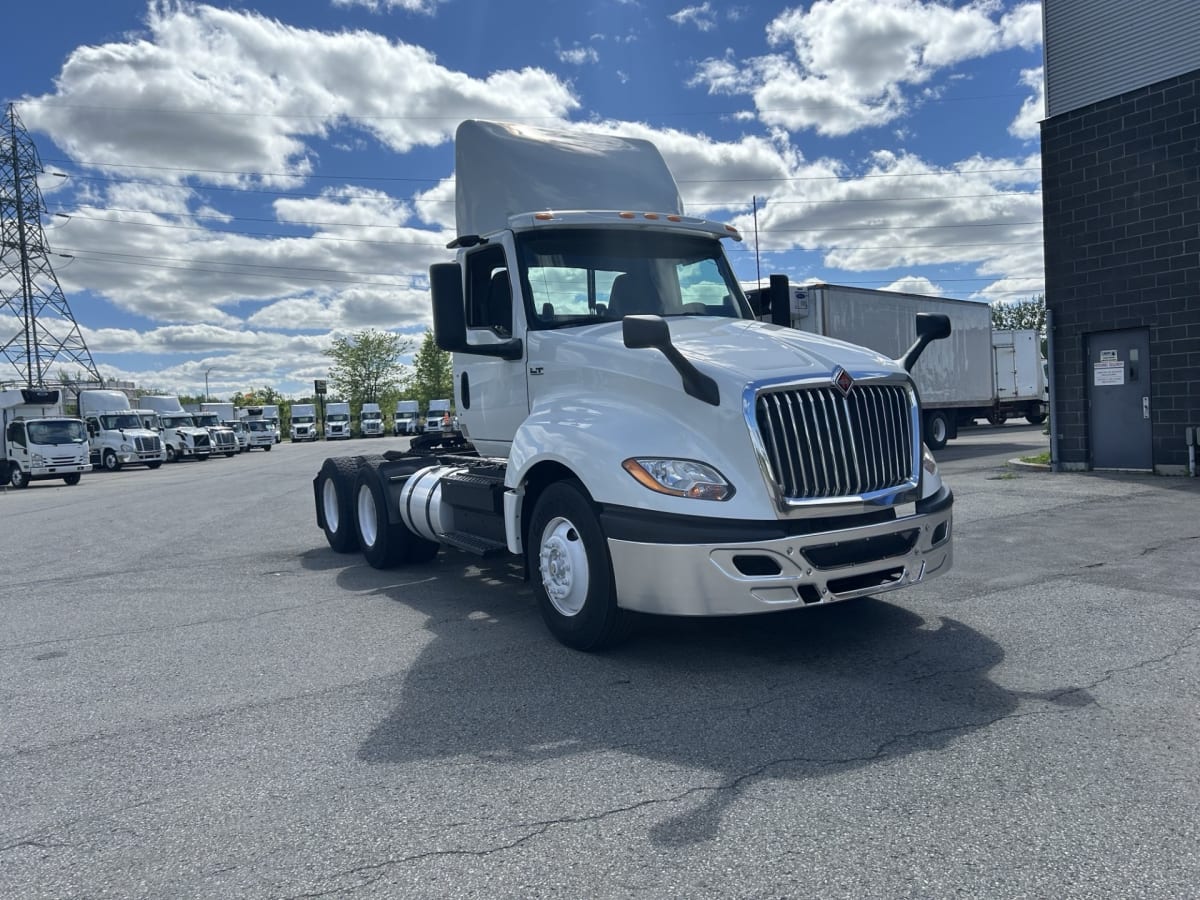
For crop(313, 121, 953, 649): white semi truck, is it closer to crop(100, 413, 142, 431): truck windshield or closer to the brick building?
the brick building

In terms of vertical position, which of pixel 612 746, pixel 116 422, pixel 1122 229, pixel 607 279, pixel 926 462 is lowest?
pixel 612 746

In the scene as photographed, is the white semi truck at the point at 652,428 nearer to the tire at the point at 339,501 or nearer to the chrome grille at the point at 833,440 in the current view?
the chrome grille at the point at 833,440

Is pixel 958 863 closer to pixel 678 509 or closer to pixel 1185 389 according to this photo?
pixel 678 509

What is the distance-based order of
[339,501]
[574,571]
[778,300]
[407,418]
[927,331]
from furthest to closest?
[407,418] < [339,501] < [778,300] < [927,331] < [574,571]

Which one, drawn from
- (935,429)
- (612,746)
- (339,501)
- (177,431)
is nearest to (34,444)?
(177,431)

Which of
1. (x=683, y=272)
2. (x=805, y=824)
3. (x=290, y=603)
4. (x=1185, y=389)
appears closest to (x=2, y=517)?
(x=290, y=603)

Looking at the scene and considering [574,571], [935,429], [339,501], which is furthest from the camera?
[935,429]

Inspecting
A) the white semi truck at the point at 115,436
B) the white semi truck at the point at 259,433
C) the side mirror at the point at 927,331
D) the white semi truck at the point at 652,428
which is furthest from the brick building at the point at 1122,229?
the white semi truck at the point at 259,433

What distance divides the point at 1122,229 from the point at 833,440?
42.1ft

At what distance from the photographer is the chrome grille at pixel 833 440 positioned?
4.86 meters

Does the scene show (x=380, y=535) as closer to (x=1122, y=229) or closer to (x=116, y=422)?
(x=1122, y=229)

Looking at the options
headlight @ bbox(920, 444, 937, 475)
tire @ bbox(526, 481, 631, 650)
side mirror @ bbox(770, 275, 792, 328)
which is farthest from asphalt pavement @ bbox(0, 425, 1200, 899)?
side mirror @ bbox(770, 275, 792, 328)

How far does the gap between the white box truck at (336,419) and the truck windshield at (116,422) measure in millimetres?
26718

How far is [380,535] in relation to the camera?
346 inches
